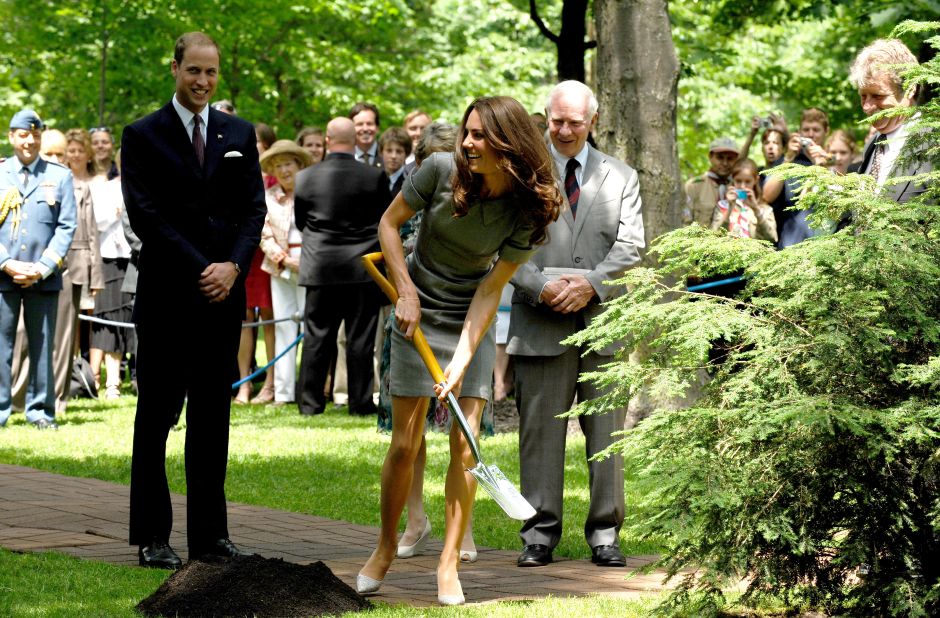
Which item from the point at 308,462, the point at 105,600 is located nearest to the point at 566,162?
the point at 105,600

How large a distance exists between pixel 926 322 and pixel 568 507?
13.1 ft

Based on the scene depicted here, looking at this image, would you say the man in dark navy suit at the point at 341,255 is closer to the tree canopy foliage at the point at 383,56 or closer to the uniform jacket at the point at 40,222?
the uniform jacket at the point at 40,222

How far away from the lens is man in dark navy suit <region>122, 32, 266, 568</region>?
6.84 metres

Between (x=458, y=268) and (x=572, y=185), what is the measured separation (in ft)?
4.84

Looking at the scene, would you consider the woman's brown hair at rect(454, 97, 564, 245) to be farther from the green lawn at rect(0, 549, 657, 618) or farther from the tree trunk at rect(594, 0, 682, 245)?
the tree trunk at rect(594, 0, 682, 245)

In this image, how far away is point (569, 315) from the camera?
7.41m

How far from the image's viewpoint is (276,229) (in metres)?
14.7

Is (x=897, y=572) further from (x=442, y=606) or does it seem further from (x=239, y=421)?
(x=239, y=421)

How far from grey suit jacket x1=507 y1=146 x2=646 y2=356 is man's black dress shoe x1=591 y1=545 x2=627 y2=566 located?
102cm

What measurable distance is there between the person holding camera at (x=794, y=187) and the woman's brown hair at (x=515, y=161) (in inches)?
244

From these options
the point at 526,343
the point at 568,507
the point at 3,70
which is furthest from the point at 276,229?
the point at 3,70

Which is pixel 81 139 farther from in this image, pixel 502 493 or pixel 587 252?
pixel 502 493

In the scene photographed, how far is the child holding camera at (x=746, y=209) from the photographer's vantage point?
1266 centimetres

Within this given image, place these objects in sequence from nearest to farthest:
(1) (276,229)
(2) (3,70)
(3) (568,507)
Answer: (3) (568,507) → (1) (276,229) → (2) (3,70)
